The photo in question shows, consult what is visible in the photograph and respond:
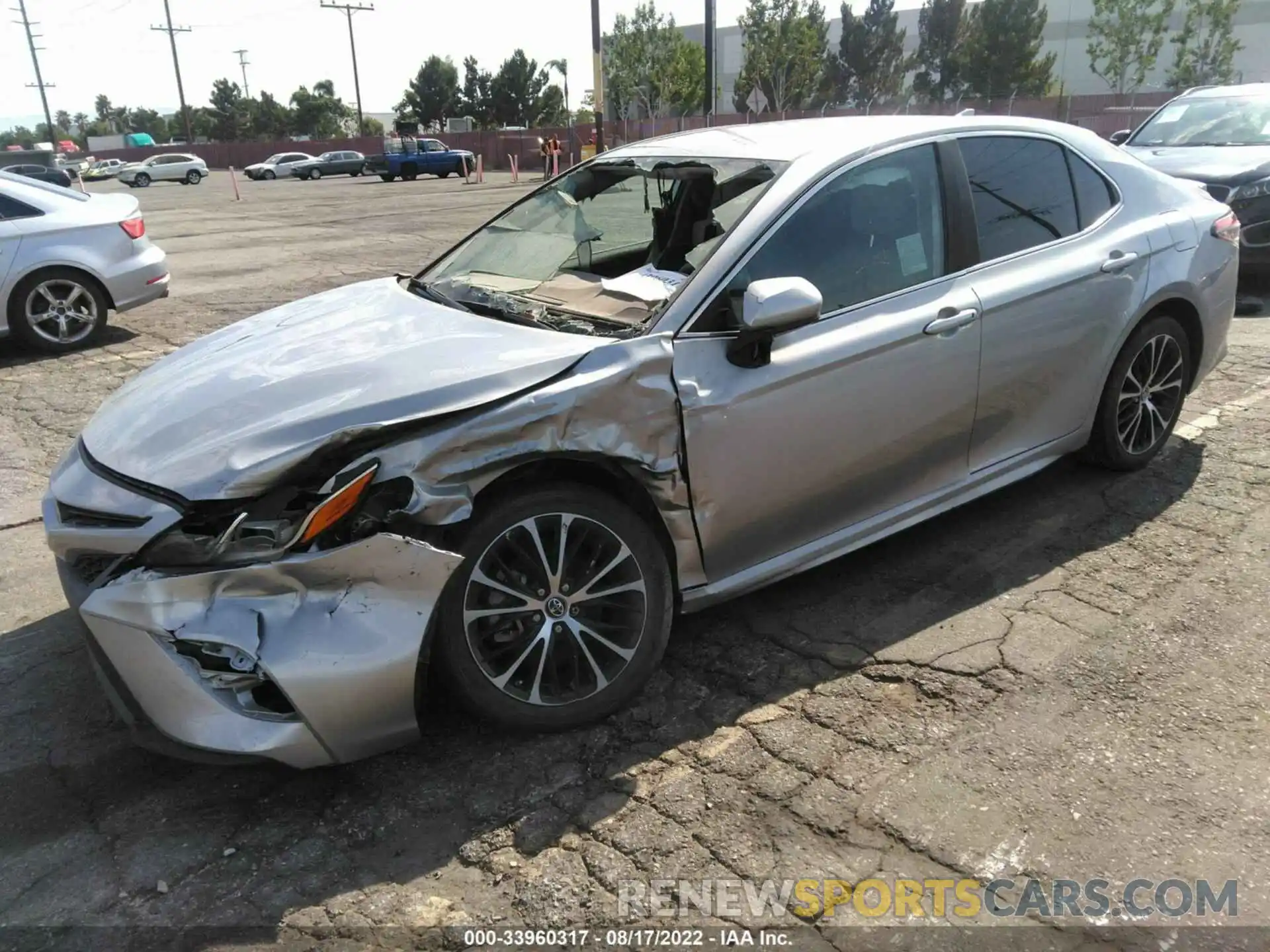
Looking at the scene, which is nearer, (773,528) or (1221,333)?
(773,528)

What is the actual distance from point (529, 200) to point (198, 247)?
1263 cm

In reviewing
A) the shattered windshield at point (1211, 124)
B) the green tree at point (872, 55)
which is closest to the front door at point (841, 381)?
the shattered windshield at point (1211, 124)

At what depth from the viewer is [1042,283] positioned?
12.7 feet

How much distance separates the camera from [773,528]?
327 centimetres

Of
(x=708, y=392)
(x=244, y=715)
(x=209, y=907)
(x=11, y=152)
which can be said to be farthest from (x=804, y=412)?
(x=11, y=152)

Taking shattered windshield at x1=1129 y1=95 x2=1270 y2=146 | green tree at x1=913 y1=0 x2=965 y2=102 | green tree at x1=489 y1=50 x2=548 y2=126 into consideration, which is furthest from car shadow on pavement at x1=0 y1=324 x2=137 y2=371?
green tree at x1=489 y1=50 x2=548 y2=126

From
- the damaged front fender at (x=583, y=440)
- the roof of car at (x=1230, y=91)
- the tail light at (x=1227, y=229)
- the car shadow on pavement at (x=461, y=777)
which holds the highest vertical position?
the roof of car at (x=1230, y=91)

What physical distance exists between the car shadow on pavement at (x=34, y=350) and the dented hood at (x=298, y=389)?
546 centimetres

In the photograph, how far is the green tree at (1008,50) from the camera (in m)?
53.9

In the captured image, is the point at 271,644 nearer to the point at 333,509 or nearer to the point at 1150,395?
the point at 333,509

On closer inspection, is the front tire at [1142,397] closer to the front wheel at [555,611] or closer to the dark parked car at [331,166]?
the front wheel at [555,611]

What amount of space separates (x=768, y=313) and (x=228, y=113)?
362 feet

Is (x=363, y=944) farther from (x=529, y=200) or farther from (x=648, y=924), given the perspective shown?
(x=529, y=200)

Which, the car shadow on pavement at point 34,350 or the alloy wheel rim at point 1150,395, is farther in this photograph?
the car shadow on pavement at point 34,350
